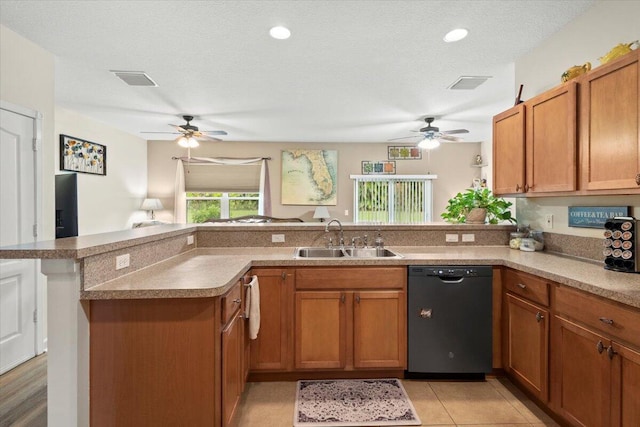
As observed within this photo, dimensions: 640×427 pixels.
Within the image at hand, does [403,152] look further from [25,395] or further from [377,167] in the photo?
[25,395]

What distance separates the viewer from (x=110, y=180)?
18.7ft

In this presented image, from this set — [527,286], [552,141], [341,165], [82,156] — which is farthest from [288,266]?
[341,165]

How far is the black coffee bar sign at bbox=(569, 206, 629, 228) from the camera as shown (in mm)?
2055

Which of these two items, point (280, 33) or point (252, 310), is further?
point (280, 33)

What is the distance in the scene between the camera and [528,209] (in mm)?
2908

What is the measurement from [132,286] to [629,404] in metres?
2.26

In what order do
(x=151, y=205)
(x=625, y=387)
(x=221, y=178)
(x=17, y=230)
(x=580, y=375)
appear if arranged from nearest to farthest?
(x=625, y=387), (x=580, y=375), (x=17, y=230), (x=151, y=205), (x=221, y=178)

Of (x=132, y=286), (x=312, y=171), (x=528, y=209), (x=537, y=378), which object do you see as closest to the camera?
(x=132, y=286)

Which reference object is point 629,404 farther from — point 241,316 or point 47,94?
point 47,94

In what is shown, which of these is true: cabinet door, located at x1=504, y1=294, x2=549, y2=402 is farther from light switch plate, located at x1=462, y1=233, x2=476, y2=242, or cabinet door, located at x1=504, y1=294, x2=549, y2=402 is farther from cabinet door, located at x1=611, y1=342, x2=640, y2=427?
light switch plate, located at x1=462, y1=233, x2=476, y2=242

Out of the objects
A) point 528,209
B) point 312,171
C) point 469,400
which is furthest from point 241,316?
point 312,171

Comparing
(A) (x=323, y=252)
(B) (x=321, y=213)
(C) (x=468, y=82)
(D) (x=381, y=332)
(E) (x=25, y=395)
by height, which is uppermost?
(C) (x=468, y=82)

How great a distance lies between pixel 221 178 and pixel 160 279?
5.77 metres

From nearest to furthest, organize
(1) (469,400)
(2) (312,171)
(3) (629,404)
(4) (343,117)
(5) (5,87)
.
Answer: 1. (3) (629,404)
2. (1) (469,400)
3. (5) (5,87)
4. (4) (343,117)
5. (2) (312,171)
